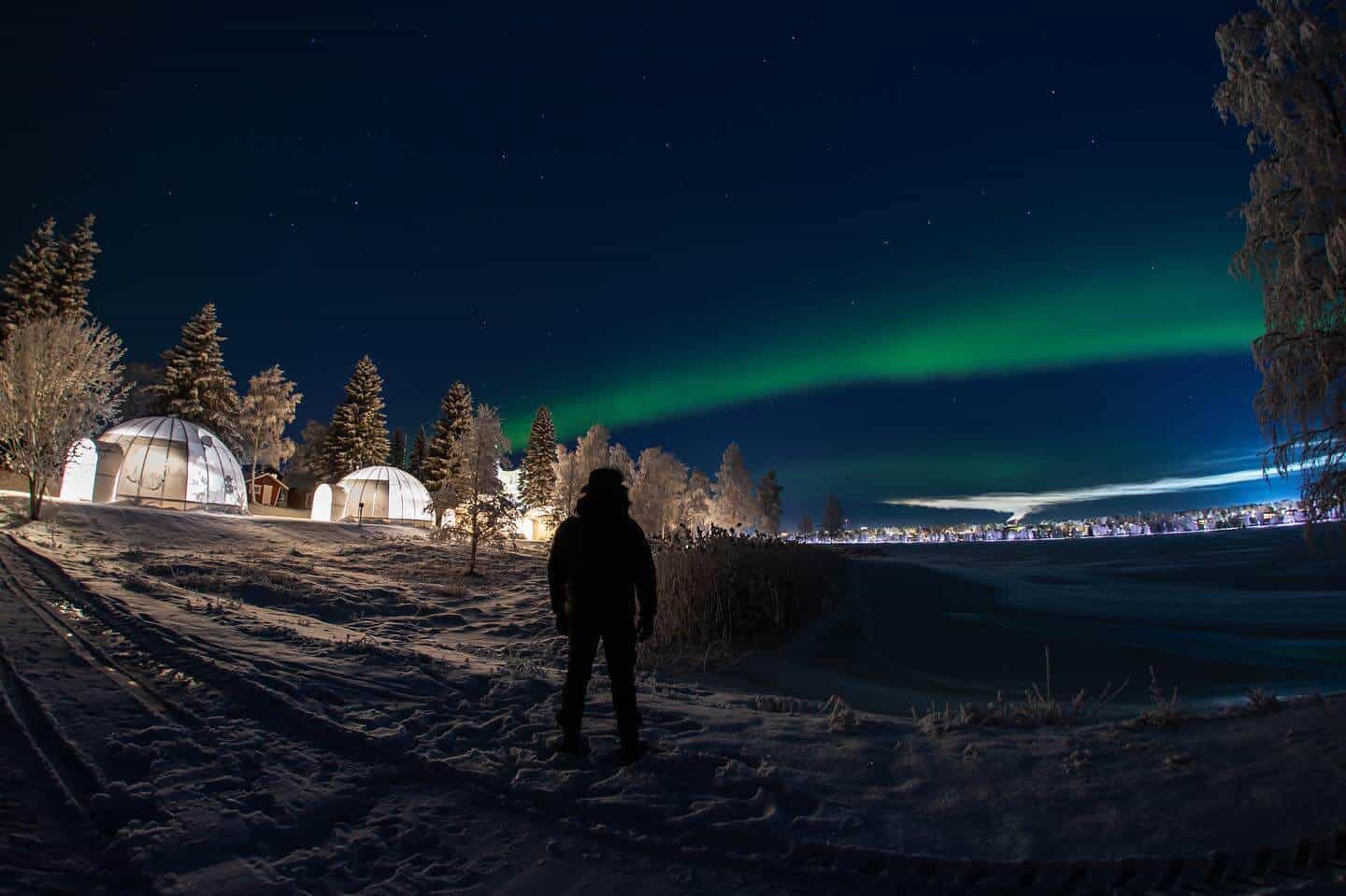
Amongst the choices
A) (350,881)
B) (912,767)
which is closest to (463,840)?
(350,881)

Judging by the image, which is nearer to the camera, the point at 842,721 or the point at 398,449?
the point at 842,721

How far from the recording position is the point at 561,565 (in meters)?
4.32

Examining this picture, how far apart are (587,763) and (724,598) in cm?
573

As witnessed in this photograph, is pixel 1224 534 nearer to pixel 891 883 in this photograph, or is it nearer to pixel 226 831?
pixel 891 883

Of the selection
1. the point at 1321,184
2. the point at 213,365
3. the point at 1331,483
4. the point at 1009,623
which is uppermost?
the point at 213,365

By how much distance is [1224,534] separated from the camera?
28.6 metres

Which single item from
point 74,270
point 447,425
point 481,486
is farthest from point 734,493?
point 74,270

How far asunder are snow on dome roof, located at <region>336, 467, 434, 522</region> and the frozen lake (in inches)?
1140

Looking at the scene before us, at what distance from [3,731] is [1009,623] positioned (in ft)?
36.2

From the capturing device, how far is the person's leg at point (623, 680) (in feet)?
12.5

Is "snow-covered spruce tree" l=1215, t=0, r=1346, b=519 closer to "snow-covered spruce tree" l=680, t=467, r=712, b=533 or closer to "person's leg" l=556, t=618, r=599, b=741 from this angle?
"person's leg" l=556, t=618, r=599, b=741

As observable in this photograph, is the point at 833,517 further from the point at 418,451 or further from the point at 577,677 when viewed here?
the point at 577,677

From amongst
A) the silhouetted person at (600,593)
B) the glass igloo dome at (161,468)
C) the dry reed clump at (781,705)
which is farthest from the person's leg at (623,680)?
the glass igloo dome at (161,468)

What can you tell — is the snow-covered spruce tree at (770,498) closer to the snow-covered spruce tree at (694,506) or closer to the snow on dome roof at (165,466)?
the snow-covered spruce tree at (694,506)
